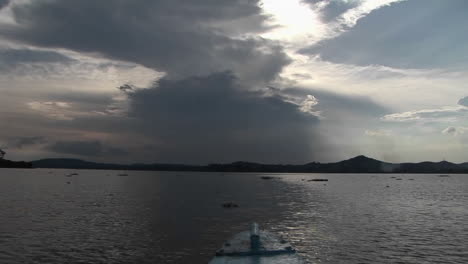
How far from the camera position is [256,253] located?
2158 cm

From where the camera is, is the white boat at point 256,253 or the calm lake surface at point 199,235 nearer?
the white boat at point 256,253

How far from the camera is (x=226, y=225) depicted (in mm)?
44469

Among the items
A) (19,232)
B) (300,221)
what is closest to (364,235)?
(300,221)

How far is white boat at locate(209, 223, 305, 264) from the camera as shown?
66.4ft

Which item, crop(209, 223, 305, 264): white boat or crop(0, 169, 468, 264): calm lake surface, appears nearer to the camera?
crop(209, 223, 305, 264): white boat

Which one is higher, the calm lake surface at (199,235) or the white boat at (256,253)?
the white boat at (256,253)

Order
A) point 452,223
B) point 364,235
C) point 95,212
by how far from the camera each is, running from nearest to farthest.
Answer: point 364,235 → point 452,223 → point 95,212

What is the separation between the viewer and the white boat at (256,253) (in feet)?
66.4

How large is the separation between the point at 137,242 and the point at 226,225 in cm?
1398

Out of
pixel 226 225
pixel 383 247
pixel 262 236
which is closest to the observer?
pixel 262 236

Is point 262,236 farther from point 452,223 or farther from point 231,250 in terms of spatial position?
point 452,223

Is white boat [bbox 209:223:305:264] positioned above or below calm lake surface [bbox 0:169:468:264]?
above

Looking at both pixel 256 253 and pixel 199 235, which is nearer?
pixel 256 253

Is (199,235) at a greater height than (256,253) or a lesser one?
lesser
